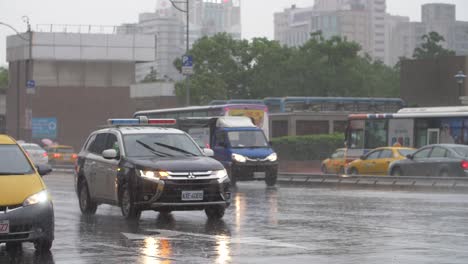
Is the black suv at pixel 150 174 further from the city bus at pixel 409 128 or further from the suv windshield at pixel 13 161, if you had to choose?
the city bus at pixel 409 128

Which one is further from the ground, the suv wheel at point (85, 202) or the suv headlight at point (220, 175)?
the suv headlight at point (220, 175)

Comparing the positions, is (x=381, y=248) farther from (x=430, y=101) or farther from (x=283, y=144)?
(x=430, y=101)

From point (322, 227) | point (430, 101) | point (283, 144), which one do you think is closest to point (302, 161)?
point (283, 144)

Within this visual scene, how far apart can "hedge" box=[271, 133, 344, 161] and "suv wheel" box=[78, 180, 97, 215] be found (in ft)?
126

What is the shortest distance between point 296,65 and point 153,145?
73611mm

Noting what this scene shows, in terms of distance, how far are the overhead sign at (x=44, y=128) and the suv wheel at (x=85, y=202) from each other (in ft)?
202

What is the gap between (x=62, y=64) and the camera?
276ft

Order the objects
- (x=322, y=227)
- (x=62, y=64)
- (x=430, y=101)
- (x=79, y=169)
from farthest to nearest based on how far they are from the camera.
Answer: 1. (x=62, y=64)
2. (x=430, y=101)
3. (x=79, y=169)
4. (x=322, y=227)

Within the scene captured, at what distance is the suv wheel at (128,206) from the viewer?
17875mm

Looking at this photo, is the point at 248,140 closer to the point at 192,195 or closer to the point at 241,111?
the point at 241,111

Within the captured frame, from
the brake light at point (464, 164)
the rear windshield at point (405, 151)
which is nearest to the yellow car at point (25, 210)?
the brake light at point (464, 164)

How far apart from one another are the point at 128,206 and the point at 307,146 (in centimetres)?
4113

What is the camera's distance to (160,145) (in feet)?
62.0

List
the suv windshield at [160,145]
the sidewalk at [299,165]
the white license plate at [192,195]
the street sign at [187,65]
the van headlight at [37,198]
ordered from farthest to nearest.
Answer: the sidewalk at [299,165] → the street sign at [187,65] → the suv windshield at [160,145] → the white license plate at [192,195] → the van headlight at [37,198]
